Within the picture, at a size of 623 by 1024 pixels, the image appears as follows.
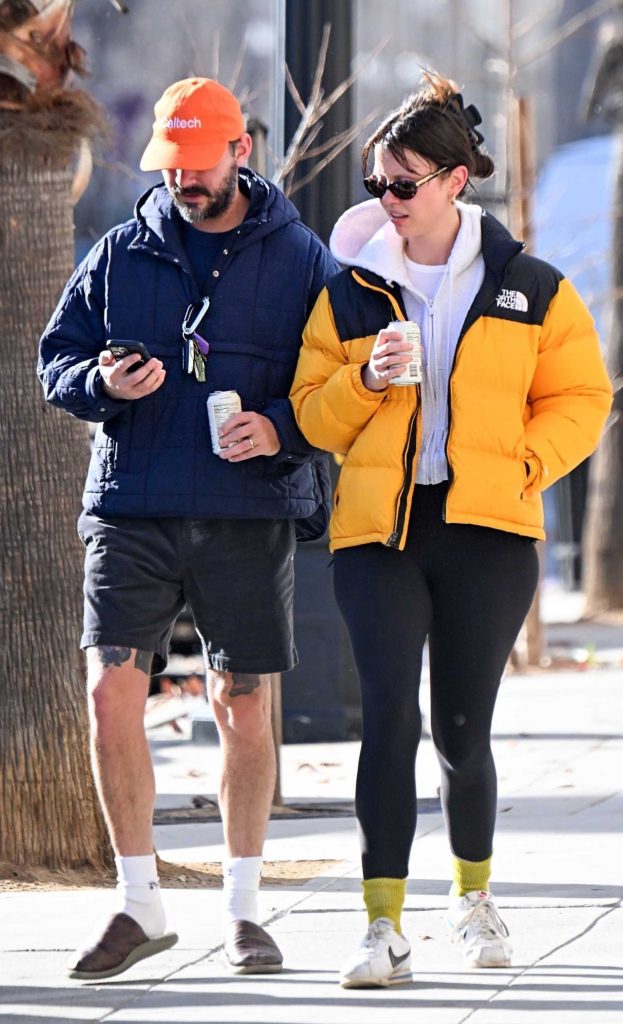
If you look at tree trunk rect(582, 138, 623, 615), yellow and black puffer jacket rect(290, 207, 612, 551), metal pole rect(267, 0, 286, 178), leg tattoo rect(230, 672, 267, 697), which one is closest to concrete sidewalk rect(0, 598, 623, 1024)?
leg tattoo rect(230, 672, 267, 697)

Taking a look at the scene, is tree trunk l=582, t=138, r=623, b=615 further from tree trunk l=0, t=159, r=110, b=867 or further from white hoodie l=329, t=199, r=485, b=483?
white hoodie l=329, t=199, r=485, b=483

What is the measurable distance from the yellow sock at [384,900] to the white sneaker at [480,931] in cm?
24

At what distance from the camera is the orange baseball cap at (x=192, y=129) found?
4.55 meters

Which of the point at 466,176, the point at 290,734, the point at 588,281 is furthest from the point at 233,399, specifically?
the point at 588,281

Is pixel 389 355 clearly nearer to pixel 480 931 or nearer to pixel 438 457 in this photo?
pixel 438 457

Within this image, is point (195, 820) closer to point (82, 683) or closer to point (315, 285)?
point (82, 683)

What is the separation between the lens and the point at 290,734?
943 cm

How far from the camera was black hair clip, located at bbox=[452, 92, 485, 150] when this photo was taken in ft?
15.0

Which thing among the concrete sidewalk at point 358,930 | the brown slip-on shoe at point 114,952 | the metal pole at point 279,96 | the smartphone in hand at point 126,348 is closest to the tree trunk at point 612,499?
the metal pole at point 279,96

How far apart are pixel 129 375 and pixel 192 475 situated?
303mm

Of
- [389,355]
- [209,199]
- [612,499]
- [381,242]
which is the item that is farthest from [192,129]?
[612,499]

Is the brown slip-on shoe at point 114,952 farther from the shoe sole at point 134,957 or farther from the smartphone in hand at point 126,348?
the smartphone in hand at point 126,348

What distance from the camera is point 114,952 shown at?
4.44m

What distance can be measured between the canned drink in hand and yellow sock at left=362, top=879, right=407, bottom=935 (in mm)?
1175
